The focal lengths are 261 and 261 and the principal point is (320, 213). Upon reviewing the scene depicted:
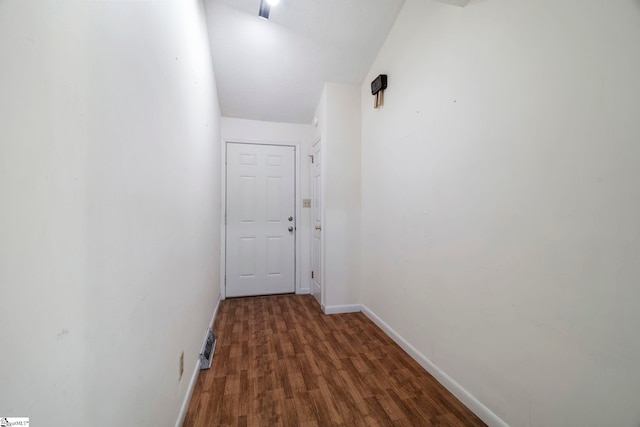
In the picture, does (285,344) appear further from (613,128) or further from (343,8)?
(343,8)

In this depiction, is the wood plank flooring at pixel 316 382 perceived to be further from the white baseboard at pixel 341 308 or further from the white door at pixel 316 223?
the white door at pixel 316 223

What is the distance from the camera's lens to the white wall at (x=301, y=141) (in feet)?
11.4

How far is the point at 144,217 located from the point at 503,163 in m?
1.63

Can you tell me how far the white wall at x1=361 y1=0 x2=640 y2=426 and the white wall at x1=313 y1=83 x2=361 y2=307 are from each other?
3.00ft

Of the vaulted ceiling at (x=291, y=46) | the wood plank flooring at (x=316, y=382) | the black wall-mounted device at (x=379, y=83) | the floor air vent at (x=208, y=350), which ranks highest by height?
the vaulted ceiling at (x=291, y=46)

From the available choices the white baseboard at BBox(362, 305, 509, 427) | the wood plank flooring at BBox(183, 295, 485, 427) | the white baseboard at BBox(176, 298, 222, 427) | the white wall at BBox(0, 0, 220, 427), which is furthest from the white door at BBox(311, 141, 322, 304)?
the white wall at BBox(0, 0, 220, 427)

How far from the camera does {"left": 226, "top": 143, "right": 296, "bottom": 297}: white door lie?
11.3 feet

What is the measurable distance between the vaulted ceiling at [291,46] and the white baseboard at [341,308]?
2.42 m

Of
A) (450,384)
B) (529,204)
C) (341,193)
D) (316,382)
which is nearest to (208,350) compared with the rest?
(316,382)

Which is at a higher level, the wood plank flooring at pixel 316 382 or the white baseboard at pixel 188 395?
the white baseboard at pixel 188 395

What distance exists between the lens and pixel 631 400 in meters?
0.89

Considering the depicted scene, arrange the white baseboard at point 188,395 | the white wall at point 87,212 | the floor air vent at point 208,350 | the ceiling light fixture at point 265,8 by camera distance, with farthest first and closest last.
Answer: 1. the ceiling light fixture at point 265,8
2. the floor air vent at point 208,350
3. the white baseboard at point 188,395
4. the white wall at point 87,212

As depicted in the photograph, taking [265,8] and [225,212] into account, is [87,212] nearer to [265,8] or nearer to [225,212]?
[265,8]

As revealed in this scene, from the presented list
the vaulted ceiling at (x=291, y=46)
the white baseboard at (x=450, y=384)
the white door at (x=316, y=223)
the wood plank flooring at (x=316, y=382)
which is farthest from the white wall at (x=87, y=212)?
the white door at (x=316, y=223)
